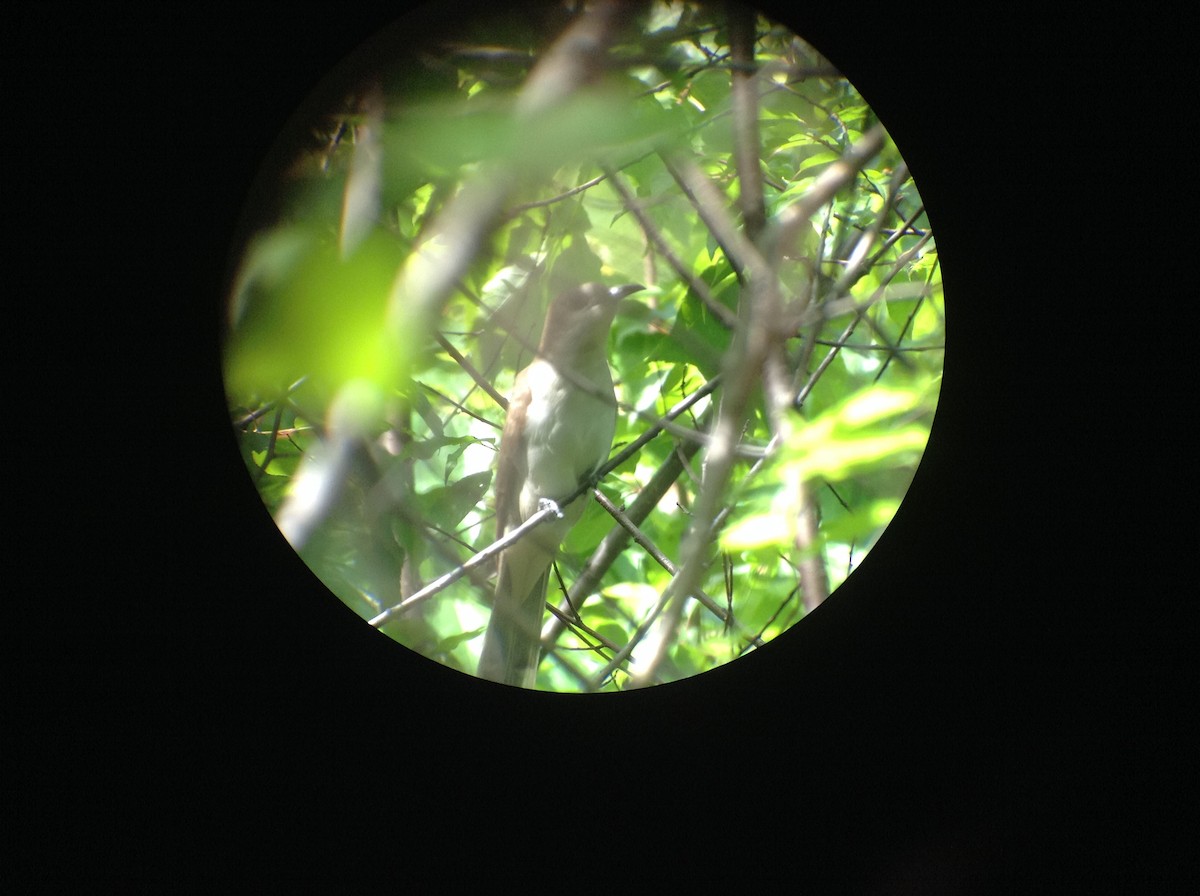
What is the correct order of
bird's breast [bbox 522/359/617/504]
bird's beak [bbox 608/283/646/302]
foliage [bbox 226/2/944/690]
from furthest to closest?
bird's breast [bbox 522/359/617/504]
bird's beak [bbox 608/283/646/302]
foliage [bbox 226/2/944/690]

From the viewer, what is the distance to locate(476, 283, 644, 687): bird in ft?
3.60

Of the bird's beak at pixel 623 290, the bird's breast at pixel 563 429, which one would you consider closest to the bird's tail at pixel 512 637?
the bird's breast at pixel 563 429

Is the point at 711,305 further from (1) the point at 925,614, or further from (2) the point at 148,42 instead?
(2) the point at 148,42

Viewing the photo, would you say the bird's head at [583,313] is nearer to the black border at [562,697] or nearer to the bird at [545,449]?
the bird at [545,449]

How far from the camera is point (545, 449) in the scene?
1.54 metres

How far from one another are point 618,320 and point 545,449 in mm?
466

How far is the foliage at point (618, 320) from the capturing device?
890mm

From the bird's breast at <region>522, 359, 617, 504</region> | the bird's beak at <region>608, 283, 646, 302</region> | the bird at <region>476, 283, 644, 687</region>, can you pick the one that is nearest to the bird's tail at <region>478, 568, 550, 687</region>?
the bird at <region>476, 283, 644, 687</region>

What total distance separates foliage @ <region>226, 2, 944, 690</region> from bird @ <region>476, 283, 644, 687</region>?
0.10 feet

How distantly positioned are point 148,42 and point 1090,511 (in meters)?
1.16

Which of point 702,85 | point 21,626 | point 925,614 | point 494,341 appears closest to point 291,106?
point 494,341

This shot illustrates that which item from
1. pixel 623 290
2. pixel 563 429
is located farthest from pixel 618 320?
pixel 563 429

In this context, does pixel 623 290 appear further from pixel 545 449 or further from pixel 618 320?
pixel 545 449

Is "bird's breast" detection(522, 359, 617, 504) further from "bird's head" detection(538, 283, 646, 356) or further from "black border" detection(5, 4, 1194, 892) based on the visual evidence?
"black border" detection(5, 4, 1194, 892)
